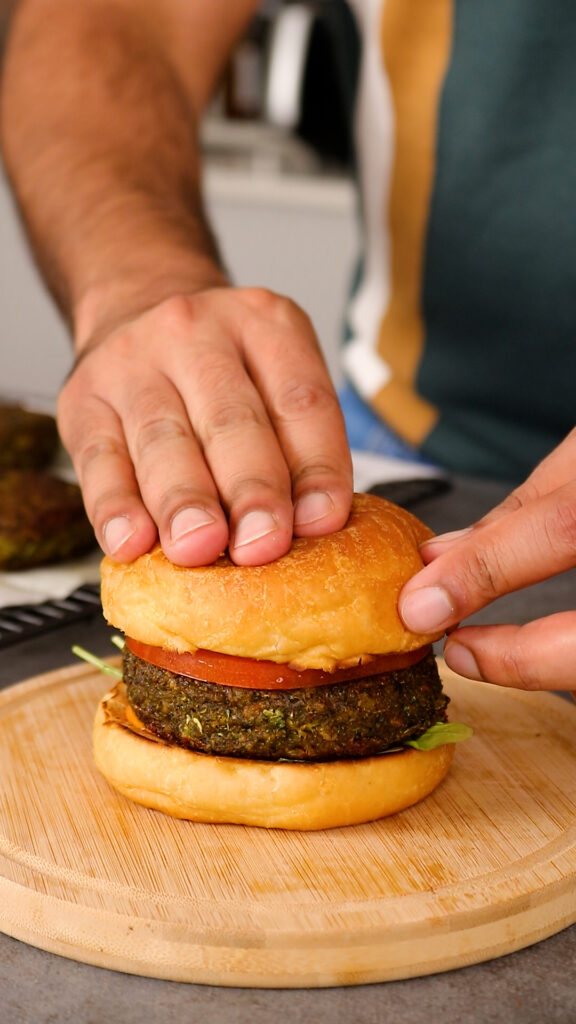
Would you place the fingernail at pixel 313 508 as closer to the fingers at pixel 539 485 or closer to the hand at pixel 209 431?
the hand at pixel 209 431

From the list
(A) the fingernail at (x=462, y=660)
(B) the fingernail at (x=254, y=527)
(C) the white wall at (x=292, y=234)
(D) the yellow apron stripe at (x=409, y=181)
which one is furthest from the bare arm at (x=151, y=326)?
(C) the white wall at (x=292, y=234)

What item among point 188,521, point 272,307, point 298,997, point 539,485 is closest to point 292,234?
point 272,307

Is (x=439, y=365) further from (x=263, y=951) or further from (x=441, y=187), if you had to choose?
(x=263, y=951)

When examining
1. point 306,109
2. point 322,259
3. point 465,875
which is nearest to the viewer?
point 465,875

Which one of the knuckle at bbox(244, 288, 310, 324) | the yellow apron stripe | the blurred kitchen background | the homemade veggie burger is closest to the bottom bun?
the homemade veggie burger

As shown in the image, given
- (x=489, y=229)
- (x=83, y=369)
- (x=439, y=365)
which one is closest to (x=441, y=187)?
(x=489, y=229)

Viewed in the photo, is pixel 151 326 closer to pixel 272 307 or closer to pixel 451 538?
pixel 272 307
